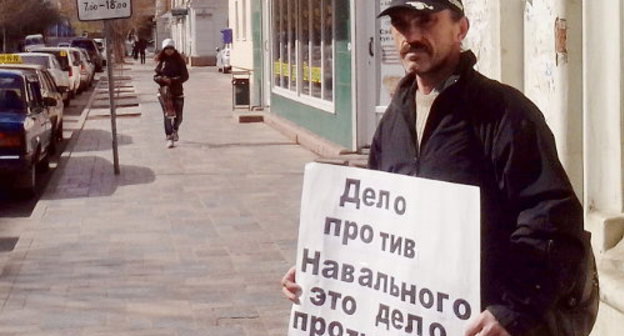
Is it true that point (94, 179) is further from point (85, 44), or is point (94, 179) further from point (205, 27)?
point (205, 27)

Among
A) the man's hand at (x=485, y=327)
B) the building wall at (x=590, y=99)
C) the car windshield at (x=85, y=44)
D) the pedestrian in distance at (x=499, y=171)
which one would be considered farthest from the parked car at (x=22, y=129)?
the car windshield at (x=85, y=44)

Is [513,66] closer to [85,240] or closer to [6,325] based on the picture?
[6,325]

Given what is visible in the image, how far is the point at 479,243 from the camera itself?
10.0 ft

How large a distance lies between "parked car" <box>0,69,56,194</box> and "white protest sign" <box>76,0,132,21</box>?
1301 mm

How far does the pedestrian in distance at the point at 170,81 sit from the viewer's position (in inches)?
750

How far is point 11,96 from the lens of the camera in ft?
50.7

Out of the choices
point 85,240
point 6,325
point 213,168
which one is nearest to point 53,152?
point 213,168

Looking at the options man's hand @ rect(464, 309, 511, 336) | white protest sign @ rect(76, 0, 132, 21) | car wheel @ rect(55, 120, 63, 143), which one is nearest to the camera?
man's hand @ rect(464, 309, 511, 336)

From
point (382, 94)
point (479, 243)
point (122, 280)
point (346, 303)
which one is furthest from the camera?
point (382, 94)

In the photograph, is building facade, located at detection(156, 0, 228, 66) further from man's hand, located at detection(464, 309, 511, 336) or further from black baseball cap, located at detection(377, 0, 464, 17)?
man's hand, located at detection(464, 309, 511, 336)

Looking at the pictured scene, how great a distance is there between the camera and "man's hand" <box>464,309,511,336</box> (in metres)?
3.00

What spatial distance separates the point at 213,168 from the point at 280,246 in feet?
20.9

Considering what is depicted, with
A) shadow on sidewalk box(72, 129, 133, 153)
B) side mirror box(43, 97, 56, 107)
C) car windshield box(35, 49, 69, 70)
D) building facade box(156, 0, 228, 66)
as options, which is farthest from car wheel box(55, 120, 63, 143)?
building facade box(156, 0, 228, 66)

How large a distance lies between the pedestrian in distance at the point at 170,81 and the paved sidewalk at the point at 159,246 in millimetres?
575
